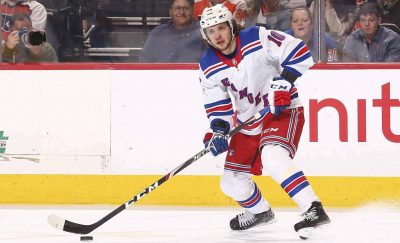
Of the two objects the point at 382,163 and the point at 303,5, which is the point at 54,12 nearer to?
the point at 303,5

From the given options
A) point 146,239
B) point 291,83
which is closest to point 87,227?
point 146,239

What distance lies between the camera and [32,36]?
6098mm

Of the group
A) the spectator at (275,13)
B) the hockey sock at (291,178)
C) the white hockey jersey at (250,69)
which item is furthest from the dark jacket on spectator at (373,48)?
the hockey sock at (291,178)

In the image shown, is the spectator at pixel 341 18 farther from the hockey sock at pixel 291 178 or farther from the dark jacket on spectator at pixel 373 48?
the hockey sock at pixel 291 178

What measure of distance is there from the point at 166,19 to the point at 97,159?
88 cm

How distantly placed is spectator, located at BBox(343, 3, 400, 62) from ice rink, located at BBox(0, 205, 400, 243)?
839 millimetres

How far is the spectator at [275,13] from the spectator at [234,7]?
46 millimetres

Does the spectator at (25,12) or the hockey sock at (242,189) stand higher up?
the spectator at (25,12)

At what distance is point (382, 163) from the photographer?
5828mm

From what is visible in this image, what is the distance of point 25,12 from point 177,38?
88cm

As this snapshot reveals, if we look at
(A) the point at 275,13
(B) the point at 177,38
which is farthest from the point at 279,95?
(B) the point at 177,38

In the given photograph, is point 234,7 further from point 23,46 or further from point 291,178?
point 291,178

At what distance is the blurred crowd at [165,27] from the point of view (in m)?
5.93

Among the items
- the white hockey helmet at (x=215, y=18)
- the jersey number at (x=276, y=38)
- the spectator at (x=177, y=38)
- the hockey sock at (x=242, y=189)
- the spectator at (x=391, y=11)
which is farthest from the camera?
the spectator at (x=177, y=38)
